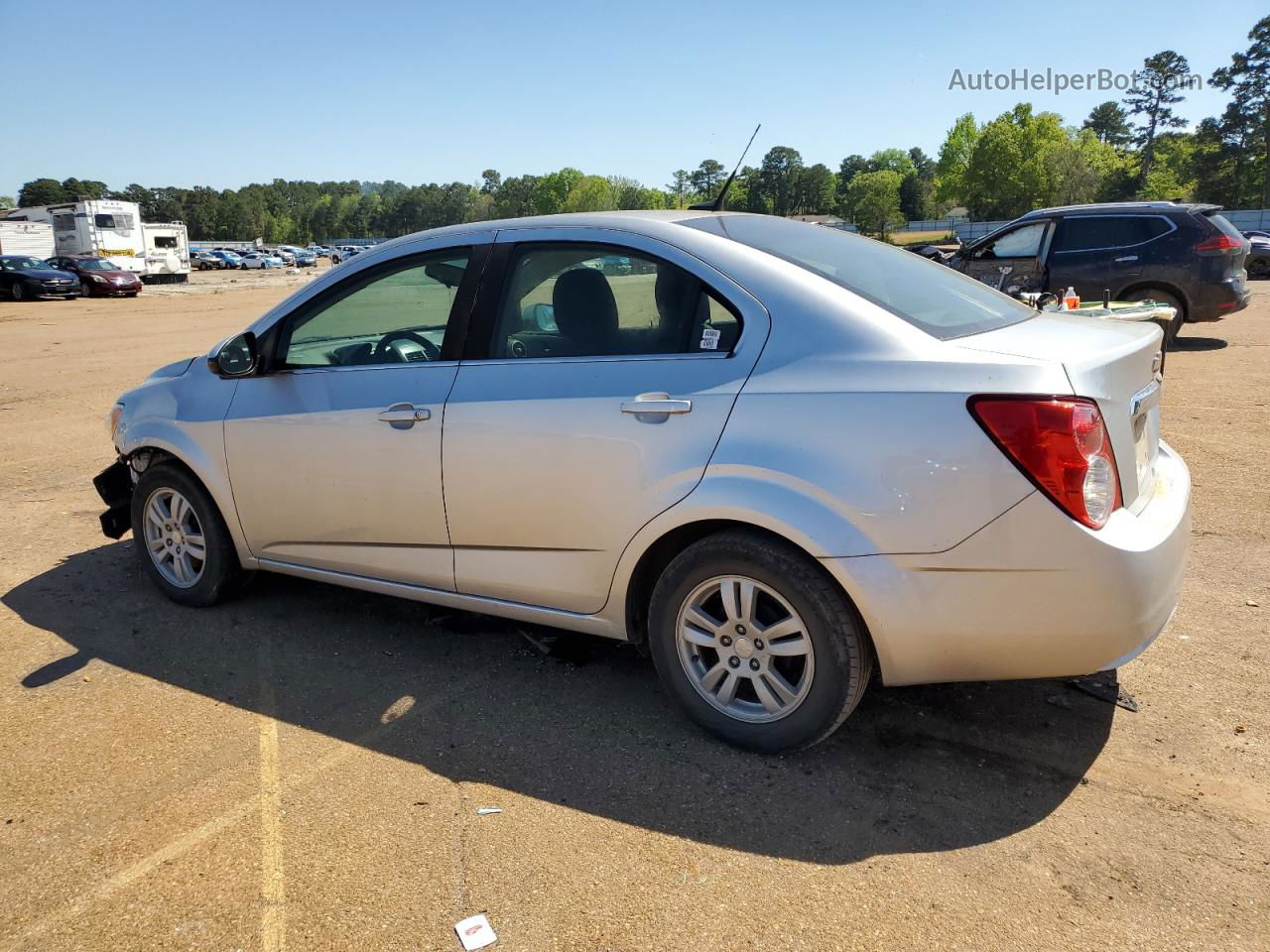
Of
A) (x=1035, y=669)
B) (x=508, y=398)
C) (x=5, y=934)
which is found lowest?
(x=5, y=934)

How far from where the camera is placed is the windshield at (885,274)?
10.2 ft

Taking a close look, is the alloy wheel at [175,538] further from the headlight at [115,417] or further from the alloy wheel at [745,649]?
the alloy wheel at [745,649]

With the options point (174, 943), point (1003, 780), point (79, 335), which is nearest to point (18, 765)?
point (174, 943)

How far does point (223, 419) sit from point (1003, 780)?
11.4ft

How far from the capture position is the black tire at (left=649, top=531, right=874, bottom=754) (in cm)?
288

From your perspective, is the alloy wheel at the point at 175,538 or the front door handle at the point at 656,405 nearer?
the front door handle at the point at 656,405

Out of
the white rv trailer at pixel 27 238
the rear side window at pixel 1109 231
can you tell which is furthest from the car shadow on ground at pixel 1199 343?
the white rv trailer at pixel 27 238

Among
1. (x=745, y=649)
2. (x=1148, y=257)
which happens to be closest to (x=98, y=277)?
(x=1148, y=257)

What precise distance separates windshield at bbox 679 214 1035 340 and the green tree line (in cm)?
3127

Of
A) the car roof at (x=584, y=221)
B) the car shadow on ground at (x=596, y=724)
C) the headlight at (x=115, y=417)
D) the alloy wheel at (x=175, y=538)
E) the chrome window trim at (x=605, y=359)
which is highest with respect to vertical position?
the car roof at (x=584, y=221)

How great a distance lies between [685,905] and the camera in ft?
8.13

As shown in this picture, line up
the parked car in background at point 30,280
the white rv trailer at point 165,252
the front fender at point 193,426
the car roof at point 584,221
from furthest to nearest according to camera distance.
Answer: the white rv trailer at point 165,252, the parked car in background at point 30,280, the front fender at point 193,426, the car roof at point 584,221

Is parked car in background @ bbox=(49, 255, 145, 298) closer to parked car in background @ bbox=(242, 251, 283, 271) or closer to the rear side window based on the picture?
the rear side window

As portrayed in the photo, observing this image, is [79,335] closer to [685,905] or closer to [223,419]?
[223,419]
